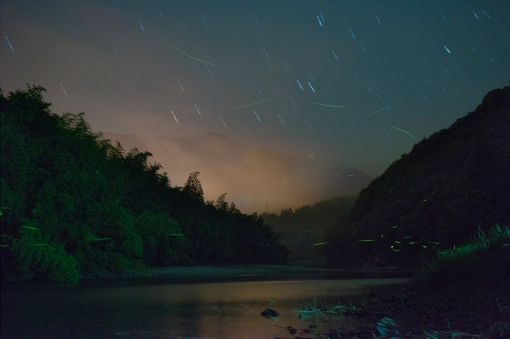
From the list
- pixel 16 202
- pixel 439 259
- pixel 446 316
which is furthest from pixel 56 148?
pixel 446 316

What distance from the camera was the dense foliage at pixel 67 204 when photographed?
935 inches

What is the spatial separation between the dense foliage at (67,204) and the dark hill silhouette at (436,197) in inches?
943

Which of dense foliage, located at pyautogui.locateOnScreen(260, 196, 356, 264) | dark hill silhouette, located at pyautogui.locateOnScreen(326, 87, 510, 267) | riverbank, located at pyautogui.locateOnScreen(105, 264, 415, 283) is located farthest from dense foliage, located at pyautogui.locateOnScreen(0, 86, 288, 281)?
dense foliage, located at pyautogui.locateOnScreen(260, 196, 356, 264)

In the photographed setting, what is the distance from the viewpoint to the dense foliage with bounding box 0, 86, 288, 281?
23750mm

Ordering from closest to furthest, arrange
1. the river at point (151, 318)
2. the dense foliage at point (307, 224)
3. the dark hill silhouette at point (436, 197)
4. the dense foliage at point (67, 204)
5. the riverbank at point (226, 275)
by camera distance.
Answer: the river at point (151, 318) → the dense foliage at point (67, 204) → the riverbank at point (226, 275) → the dark hill silhouette at point (436, 197) → the dense foliage at point (307, 224)

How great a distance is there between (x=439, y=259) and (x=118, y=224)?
23214mm

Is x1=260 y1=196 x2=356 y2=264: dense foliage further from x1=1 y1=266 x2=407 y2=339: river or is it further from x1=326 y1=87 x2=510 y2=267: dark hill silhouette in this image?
x1=1 y1=266 x2=407 y2=339: river

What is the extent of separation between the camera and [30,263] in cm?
2367

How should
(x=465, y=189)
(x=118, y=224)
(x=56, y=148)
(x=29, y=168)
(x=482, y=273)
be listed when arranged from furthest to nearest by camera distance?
(x=465, y=189) < (x=118, y=224) < (x=56, y=148) < (x=29, y=168) < (x=482, y=273)

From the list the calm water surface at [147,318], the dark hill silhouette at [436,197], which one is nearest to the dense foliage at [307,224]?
the dark hill silhouette at [436,197]

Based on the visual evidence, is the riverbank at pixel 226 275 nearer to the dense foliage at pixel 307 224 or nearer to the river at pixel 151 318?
the river at pixel 151 318

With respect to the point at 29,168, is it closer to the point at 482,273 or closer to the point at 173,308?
the point at 173,308

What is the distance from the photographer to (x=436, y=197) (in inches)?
2030

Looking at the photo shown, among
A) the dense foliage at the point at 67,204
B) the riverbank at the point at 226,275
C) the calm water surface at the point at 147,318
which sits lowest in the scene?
the calm water surface at the point at 147,318
